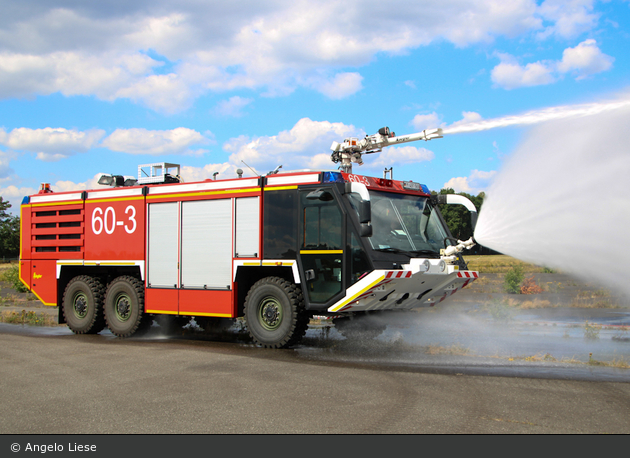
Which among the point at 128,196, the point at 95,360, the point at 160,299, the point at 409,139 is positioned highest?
the point at 409,139

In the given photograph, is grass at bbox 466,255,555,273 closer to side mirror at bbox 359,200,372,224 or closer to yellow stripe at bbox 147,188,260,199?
yellow stripe at bbox 147,188,260,199

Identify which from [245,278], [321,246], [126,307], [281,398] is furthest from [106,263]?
[281,398]

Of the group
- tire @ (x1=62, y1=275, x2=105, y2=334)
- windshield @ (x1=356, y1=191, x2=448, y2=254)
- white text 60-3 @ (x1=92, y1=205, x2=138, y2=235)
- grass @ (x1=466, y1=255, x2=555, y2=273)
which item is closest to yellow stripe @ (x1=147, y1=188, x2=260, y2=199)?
white text 60-3 @ (x1=92, y1=205, x2=138, y2=235)

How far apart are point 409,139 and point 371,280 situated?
384 cm

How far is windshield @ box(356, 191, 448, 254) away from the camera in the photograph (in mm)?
10141

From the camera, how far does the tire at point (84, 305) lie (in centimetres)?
1372

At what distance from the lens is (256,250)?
11.0 m

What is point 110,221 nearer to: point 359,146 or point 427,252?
Answer: point 359,146

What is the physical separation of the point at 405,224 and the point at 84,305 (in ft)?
27.2

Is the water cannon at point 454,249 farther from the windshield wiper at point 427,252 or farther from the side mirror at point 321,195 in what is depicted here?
the side mirror at point 321,195

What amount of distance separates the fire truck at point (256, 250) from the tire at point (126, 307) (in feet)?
0.08
